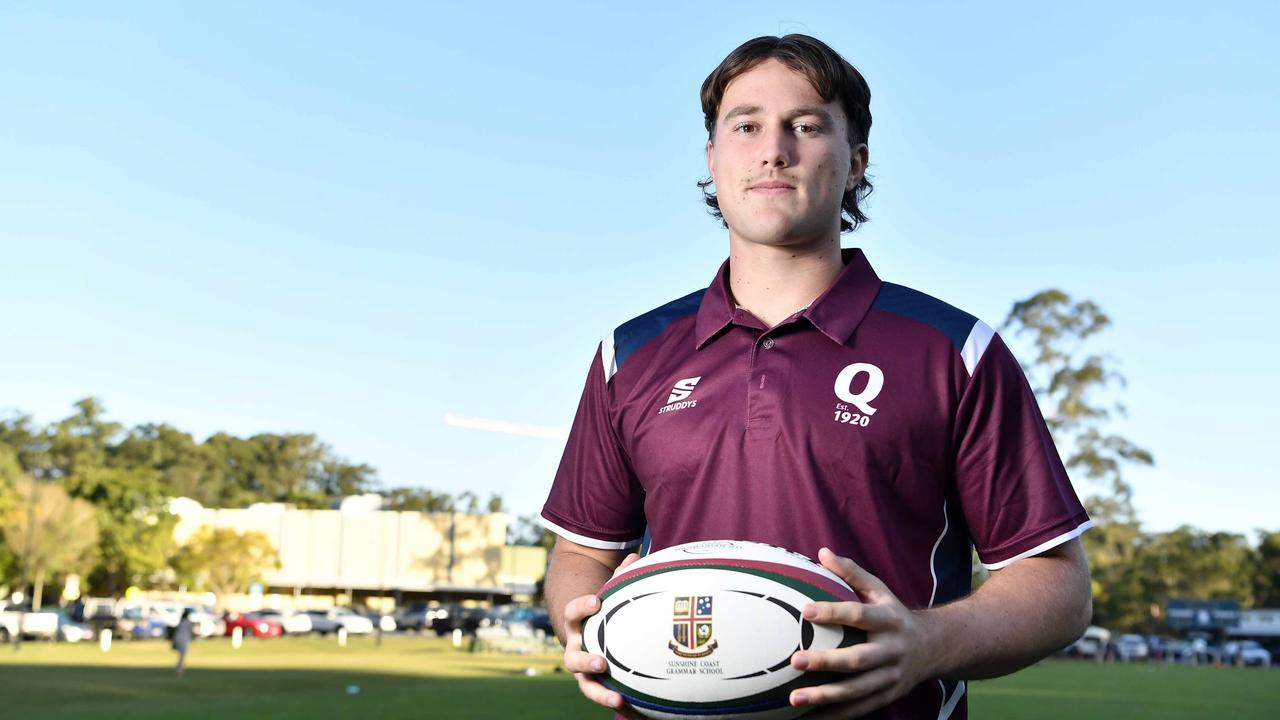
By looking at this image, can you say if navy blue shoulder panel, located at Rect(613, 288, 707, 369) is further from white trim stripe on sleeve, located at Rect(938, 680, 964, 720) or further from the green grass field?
the green grass field

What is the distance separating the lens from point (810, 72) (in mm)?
2750

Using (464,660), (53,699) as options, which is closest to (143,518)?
(464,660)

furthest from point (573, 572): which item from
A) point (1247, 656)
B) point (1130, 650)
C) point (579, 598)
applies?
point (1247, 656)

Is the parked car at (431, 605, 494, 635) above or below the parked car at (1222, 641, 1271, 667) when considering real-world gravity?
above

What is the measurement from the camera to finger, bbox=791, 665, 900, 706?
2133 millimetres

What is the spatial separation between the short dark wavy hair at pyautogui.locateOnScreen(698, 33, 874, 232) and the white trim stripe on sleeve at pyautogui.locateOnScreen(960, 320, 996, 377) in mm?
504

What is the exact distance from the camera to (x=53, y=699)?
75.8ft

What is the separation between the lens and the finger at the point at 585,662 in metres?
2.38

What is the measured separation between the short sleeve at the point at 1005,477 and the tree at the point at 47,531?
209 ft

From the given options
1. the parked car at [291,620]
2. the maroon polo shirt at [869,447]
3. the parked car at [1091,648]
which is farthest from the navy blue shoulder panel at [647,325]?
the parked car at [1091,648]

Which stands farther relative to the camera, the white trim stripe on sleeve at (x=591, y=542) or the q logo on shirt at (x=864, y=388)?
the white trim stripe on sleeve at (x=591, y=542)

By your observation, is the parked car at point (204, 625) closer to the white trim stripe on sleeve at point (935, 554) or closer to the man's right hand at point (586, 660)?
the man's right hand at point (586, 660)

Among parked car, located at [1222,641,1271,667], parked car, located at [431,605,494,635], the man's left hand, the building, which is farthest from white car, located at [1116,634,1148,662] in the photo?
the man's left hand

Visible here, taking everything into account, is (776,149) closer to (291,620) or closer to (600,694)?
(600,694)
